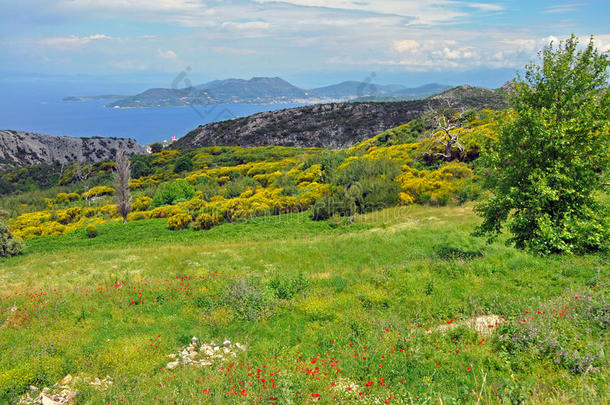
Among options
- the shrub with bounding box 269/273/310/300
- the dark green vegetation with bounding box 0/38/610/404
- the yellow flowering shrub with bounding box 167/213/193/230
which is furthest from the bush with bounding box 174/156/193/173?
the shrub with bounding box 269/273/310/300

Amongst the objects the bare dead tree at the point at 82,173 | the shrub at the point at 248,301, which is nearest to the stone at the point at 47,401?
the shrub at the point at 248,301

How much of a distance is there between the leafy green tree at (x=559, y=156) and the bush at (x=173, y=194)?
92.4 feet

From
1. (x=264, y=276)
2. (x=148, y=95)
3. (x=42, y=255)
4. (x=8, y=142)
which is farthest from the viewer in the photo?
(x=148, y=95)

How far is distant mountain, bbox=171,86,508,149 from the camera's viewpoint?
3404 inches

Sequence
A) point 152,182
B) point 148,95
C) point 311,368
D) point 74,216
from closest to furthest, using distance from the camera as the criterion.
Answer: point 311,368 < point 74,216 < point 152,182 < point 148,95

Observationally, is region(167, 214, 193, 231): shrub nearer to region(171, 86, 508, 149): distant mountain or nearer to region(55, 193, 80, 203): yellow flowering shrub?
region(55, 193, 80, 203): yellow flowering shrub

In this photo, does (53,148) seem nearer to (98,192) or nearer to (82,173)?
(82,173)

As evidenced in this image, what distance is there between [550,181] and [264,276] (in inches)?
402

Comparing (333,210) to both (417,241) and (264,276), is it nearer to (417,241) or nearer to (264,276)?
(417,241)

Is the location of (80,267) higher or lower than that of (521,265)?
lower

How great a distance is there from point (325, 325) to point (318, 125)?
294 feet

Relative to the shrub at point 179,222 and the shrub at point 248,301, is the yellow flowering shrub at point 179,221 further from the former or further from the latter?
the shrub at point 248,301

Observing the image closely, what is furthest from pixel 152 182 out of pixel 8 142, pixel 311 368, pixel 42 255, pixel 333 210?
pixel 8 142

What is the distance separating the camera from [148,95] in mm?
158625
